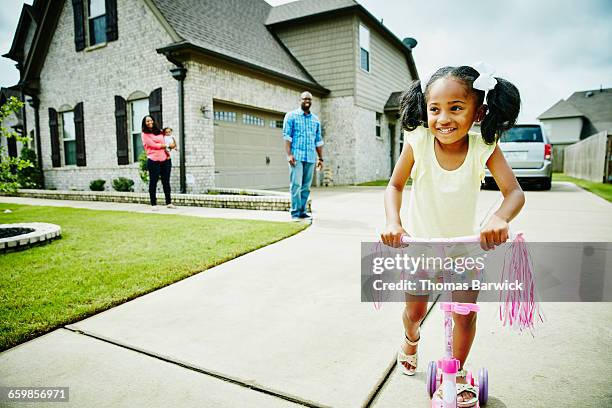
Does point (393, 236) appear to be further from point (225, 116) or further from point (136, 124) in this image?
point (136, 124)

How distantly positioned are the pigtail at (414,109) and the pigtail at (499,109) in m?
0.25

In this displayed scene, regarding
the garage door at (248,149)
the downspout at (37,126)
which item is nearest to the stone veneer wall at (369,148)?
the garage door at (248,149)

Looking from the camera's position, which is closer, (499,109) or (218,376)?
(499,109)

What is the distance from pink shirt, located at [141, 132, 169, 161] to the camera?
7.45 meters

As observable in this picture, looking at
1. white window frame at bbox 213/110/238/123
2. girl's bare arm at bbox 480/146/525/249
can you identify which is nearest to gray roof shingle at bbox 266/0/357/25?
white window frame at bbox 213/110/238/123

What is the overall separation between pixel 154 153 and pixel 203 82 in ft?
9.87

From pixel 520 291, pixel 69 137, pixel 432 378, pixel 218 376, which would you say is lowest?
pixel 218 376

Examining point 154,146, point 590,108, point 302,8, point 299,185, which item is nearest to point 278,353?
point 299,185

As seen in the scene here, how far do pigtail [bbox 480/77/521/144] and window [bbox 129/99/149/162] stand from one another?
35.6 ft

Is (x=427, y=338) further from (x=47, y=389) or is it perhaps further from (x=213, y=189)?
(x=213, y=189)

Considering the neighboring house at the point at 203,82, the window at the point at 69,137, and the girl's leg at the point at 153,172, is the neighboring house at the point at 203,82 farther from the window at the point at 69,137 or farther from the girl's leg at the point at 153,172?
the girl's leg at the point at 153,172

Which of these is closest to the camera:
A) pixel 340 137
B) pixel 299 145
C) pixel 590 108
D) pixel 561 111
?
pixel 299 145

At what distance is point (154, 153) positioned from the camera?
763 centimetres

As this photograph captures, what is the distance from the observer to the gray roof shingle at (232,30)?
10.2 metres
